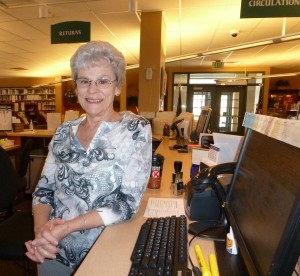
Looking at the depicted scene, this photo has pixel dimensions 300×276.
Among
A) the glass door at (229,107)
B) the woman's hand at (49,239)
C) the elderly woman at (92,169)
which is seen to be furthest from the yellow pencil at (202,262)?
the glass door at (229,107)

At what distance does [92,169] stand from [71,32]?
3.91 metres

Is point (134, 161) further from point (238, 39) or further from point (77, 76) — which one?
point (238, 39)

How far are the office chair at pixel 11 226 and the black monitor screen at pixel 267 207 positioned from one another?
47.3 inches

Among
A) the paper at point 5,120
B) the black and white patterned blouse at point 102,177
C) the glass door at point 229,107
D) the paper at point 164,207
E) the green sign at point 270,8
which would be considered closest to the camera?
the black and white patterned blouse at point 102,177

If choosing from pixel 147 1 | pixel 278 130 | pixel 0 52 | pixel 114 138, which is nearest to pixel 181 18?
pixel 147 1

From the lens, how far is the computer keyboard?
0.74 m

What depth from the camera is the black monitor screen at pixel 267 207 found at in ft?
1.57

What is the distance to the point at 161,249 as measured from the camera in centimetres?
83

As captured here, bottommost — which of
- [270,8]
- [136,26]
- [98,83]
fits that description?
[98,83]

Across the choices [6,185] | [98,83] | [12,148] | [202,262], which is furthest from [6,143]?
[202,262]

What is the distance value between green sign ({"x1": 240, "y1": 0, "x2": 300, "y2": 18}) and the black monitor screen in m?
2.73

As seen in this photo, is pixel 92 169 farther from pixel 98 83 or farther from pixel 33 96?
pixel 33 96

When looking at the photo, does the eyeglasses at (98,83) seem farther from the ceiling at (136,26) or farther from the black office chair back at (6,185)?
the ceiling at (136,26)

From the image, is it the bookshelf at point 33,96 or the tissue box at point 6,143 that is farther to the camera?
the bookshelf at point 33,96
